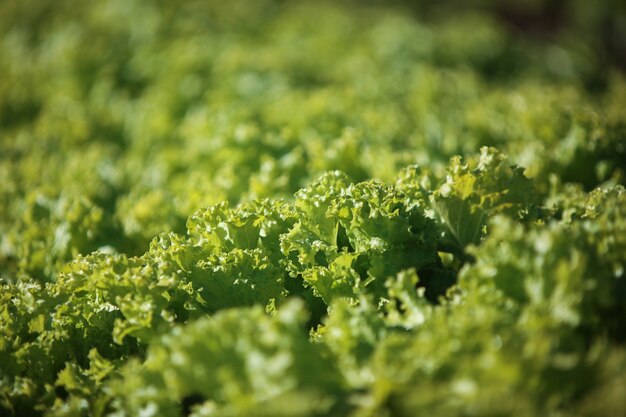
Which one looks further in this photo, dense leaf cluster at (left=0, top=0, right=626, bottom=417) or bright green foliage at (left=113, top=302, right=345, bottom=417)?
dense leaf cluster at (left=0, top=0, right=626, bottom=417)

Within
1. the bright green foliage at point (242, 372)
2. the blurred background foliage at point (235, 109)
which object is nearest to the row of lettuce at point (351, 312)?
the bright green foliage at point (242, 372)

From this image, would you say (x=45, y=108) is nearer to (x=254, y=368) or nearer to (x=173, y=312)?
(x=173, y=312)

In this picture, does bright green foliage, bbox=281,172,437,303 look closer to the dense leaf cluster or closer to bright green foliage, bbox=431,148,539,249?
the dense leaf cluster

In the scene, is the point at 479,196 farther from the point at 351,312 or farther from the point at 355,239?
the point at 351,312

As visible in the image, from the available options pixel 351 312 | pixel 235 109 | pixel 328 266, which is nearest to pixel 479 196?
pixel 328 266

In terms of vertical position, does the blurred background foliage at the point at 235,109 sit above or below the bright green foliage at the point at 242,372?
above

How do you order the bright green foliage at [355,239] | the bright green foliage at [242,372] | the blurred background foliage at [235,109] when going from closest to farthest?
the bright green foliage at [242,372]
the bright green foliage at [355,239]
the blurred background foliage at [235,109]

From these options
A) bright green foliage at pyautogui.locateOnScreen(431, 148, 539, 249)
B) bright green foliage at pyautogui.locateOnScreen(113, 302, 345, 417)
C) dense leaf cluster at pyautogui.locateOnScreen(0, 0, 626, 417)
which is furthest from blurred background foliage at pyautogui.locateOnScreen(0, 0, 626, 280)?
bright green foliage at pyautogui.locateOnScreen(113, 302, 345, 417)

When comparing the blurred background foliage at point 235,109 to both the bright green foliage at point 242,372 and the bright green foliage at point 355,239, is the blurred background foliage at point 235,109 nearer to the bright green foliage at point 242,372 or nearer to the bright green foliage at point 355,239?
the bright green foliage at point 355,239

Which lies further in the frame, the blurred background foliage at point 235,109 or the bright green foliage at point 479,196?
the blurred background foliage at point 235,109
